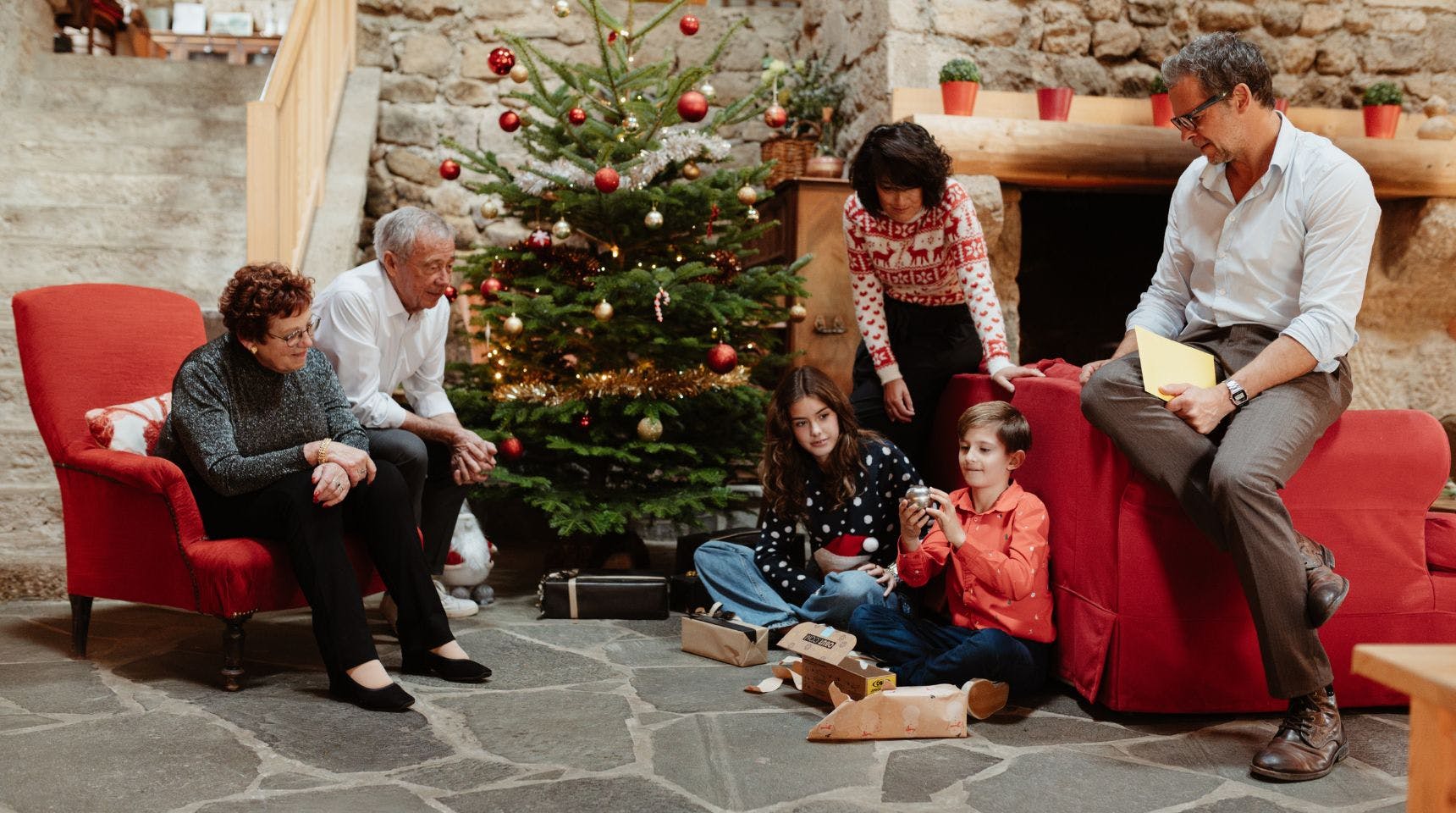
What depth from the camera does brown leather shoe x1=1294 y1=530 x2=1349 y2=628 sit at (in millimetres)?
2119

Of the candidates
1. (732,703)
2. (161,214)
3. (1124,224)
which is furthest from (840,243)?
(161,214)

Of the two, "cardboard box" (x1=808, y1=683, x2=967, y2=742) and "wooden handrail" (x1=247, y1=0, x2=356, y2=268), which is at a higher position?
"wooden handrail" (x1=247, y1=0, x2=356, y2=268)

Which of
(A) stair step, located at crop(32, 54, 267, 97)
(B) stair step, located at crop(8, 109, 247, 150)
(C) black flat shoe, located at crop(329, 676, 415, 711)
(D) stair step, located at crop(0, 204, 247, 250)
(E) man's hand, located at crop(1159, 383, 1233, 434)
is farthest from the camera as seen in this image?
(A) stair step, located at crop(32, 54, 267, 97)

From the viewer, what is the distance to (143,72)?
591cm

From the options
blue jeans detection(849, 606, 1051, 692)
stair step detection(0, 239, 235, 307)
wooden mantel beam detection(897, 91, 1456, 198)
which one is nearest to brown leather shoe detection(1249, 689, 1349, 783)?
blue jeans detection(849, 606, 1051, 692)

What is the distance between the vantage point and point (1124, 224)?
5355 millimetres

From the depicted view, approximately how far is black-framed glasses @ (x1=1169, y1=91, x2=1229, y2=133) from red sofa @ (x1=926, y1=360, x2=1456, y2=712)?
2.07ft

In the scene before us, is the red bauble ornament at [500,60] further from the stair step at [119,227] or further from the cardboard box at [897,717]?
the cardboard box at [897,717]

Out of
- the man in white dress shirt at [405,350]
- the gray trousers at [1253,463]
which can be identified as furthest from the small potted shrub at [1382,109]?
the man in white dress shirt at [405,350]

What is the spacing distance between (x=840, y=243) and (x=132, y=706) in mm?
3085

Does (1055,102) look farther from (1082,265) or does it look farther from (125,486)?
(125,486)

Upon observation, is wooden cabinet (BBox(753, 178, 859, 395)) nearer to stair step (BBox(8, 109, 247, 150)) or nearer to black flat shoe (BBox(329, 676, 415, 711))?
black flat shoe (BBox(329, 676, 415, 711))

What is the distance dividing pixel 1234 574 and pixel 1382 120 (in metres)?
3.16

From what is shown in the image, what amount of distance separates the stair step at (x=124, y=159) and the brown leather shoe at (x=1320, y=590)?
467cm
